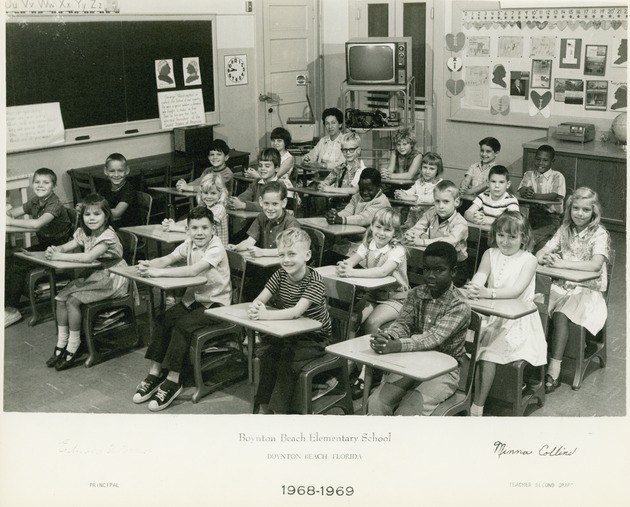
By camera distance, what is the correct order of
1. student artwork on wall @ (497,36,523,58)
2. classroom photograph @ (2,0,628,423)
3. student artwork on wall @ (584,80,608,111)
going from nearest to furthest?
Answer: classroom photograph @ (2,0,628,423) < student artwork on wall @ (584,80,608,111) < student artwork on wall @ (497,36,523,58)

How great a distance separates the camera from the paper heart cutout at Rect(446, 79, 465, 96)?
27.2 feet

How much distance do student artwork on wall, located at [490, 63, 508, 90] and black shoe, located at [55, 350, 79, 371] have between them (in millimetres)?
5489

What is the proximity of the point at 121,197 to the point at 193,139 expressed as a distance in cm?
199

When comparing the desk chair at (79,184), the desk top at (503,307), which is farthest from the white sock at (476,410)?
the desk chair at (79,184)

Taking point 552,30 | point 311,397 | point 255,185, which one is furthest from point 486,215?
point 552,30

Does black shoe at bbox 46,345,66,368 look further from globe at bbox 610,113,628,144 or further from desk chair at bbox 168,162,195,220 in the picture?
globe at bbox 610,113,628,144

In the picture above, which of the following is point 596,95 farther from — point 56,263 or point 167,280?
point 56,263

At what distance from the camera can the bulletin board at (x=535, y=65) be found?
719cm

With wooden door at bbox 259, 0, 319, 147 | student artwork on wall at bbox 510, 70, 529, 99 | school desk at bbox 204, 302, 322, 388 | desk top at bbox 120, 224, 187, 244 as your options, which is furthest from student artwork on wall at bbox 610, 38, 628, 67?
school desk at bbox 204, 302, 322, 388

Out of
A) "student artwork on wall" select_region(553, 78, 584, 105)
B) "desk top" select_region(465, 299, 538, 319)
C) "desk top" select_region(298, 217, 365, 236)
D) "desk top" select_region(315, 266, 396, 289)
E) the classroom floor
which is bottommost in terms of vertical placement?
the classroom floor

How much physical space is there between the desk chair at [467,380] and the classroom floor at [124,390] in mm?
492

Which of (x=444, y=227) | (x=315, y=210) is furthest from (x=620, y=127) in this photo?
(x=444, y=227)

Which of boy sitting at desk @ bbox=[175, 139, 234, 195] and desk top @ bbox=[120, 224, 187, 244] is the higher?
boy sitting at desk @ bbox=[175, 139, 234, 195]

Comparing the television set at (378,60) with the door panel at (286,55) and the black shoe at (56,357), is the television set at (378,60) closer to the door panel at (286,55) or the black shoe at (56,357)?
the door panel at (286,55)
